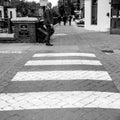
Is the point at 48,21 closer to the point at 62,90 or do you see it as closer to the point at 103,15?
the point at 62,90

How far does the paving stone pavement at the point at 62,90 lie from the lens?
4.26 meters

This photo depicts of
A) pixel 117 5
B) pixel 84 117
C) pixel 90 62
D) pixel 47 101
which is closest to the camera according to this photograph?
pixel 84 117

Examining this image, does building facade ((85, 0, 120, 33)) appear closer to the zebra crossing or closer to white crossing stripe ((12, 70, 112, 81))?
white crossing stripe ((12, 70, 112, 81))

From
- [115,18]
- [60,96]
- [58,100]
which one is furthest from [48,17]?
[115,18]

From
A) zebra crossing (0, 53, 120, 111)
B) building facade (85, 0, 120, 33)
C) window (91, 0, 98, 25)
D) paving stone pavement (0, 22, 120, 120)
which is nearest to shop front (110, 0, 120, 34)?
building facade (85, 0, 120, 33)

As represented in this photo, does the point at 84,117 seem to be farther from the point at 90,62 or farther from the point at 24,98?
the point at 90,62

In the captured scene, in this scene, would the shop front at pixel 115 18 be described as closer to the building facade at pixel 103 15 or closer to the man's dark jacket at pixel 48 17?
the building facade at pixel 103 15

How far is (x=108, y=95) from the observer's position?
5.17 metres

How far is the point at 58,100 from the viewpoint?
4879mm

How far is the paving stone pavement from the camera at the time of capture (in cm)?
426

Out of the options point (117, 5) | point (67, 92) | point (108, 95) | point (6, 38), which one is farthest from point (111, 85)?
point (117, 5)

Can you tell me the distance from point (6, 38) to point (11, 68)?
695 cm

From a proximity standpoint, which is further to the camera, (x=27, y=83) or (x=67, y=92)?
(x=27, y=83)

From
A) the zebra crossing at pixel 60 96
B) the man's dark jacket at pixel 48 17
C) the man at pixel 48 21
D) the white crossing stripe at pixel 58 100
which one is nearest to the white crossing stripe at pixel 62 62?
the zebra crossing at pixel 60 96
